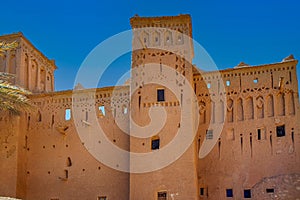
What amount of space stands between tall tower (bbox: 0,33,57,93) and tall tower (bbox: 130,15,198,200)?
8275mm

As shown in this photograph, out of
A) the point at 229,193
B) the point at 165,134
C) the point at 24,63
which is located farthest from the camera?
the point at 24,63

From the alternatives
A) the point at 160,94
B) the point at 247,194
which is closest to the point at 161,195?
the point at 247,194

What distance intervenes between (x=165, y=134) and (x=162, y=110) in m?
1.25

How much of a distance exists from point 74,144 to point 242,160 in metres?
9.17

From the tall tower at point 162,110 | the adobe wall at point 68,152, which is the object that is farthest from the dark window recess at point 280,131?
the adobe wall at point 68,152

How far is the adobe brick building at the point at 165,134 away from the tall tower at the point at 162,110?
2.0 inches

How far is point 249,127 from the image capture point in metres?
26.0

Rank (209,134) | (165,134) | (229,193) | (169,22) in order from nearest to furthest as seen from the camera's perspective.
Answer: (165,134)
(229,193)
(169,22)
(209,134)

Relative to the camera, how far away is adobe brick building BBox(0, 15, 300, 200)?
24.3m

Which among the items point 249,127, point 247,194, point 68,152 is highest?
point 249,127

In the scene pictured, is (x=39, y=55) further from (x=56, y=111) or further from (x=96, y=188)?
(x=96, y=188)

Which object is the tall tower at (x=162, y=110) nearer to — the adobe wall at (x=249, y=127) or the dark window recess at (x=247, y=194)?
the adobe wall at (x=249, y=127)

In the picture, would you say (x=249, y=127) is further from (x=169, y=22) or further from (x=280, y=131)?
(x=169, y=22)

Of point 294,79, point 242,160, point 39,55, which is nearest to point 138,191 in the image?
point 242,160
